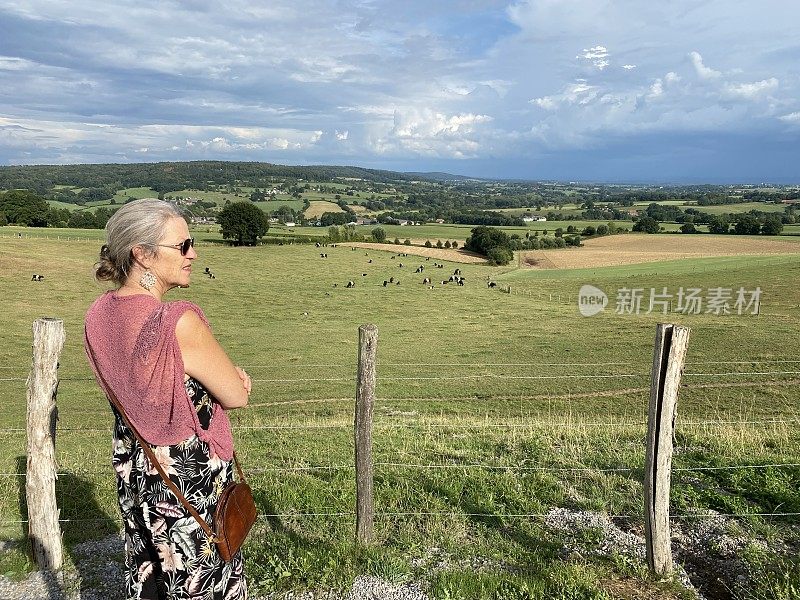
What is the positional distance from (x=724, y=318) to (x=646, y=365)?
14.9 m

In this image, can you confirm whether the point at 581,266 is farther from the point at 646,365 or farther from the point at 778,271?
the point at 646,365

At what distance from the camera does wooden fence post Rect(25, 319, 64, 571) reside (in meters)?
4.30

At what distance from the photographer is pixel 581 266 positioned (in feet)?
203

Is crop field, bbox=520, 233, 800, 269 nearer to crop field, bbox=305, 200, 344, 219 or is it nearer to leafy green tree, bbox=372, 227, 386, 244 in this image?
leafy green tree, bbox=372, 227, 386, 244

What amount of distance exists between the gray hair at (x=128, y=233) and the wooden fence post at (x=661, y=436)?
342cm

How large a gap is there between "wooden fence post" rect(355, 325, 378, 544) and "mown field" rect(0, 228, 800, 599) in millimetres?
201

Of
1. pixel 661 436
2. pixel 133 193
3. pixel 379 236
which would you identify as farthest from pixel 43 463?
pixel 133 193

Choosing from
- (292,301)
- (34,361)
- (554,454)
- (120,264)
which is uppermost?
(120,264)

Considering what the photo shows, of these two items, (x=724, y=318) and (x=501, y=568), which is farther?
(x=724, y=318)

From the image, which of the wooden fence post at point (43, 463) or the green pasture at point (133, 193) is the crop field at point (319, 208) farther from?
the wooden fence post at point (43, 463)

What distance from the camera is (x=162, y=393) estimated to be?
2.51 meters

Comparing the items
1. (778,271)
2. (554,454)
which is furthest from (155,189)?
(554,454)

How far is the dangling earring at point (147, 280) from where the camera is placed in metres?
2.57

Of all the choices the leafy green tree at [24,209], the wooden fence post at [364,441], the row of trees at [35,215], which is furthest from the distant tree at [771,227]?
the leafy green tree at [24,209]
